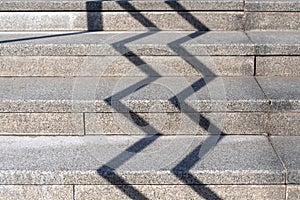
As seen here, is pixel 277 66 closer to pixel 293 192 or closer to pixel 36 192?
pixel 293 192

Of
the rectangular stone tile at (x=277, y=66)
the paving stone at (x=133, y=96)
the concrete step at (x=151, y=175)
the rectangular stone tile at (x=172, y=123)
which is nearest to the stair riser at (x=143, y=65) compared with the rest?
the rectangular stone tile at (x=277, y=66)

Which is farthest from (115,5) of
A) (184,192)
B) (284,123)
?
(184,192)

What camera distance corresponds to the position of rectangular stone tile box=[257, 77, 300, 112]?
2.57m

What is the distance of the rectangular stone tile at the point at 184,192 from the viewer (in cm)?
230

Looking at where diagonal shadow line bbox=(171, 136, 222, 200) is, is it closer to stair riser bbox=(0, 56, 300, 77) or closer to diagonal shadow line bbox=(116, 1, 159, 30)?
stair riser bbox=(0, 56, 300, 77)

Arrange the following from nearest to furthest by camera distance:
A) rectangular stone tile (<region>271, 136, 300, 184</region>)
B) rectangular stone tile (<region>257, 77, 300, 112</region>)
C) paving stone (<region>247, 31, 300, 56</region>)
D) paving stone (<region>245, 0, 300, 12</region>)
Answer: rectangular stone tile (<region>271, 136, 300, 184</region>)
rectangular stone tile (<region>257, 77, 300, 112</region>)
paving stone (<region>247, 31, 300, 56</region>)
paving stone (<region>245, 0, 300, 12</region>)

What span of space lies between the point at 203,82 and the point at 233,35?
1.71 ft

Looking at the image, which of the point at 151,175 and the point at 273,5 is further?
the point at 273,5

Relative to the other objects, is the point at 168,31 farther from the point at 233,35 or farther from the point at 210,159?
the point at 210,159

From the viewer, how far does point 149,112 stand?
2.60 metres

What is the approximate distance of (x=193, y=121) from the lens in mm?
2605

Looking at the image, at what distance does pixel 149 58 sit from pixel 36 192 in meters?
1.05

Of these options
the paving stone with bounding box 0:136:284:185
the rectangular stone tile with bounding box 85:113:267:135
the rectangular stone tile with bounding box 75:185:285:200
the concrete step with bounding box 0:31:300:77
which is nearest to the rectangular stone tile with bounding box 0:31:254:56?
Result: the concrete step with bounding box 0:31:300:77

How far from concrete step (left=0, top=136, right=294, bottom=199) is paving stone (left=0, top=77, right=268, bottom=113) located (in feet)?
0.88
